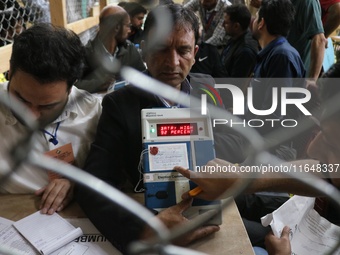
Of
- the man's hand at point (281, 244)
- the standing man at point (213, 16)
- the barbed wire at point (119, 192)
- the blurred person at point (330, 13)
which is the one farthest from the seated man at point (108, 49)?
the blurred person at point (330, 13)

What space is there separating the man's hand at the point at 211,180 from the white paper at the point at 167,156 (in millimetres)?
26

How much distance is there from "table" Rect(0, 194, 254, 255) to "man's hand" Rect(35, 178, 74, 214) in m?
0.02

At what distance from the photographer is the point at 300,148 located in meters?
1.22

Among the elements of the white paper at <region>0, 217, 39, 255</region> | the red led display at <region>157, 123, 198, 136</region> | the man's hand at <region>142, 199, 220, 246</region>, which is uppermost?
the red led display at <region>157, 123, 198, 136</region>

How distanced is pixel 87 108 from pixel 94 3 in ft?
4.24

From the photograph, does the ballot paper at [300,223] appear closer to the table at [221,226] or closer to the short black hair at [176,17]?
the table at [221,226]

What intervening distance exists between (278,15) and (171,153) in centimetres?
128

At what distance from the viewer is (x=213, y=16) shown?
290cm

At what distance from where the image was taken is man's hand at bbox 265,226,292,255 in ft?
3.00

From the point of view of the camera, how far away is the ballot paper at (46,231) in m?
0.77

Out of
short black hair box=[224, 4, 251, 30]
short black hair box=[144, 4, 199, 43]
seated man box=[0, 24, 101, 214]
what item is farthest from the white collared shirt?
short black hair box=[224, 4, 251, 30]

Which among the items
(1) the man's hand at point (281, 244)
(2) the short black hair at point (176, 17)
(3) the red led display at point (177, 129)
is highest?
(2) the short black hair at point (176, 17)

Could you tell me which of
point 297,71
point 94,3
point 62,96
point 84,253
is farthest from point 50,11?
point 84,253

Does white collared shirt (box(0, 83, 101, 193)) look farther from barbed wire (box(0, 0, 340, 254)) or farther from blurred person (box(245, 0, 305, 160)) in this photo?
blurred person (box(245, 0, 305, 160))
